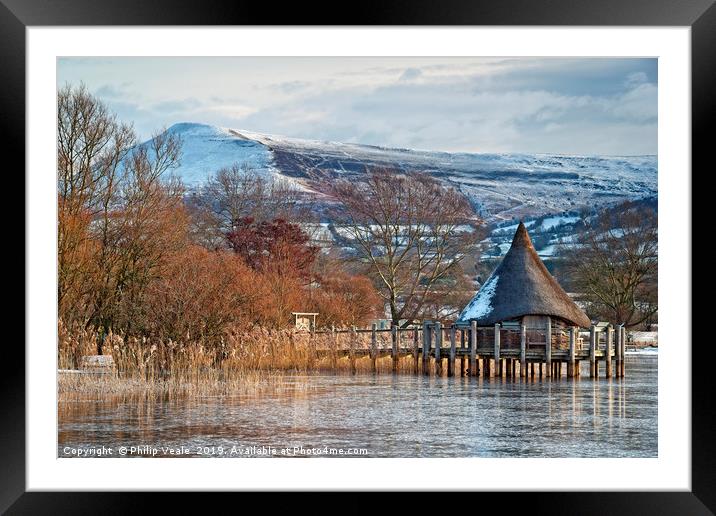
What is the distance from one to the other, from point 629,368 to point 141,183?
10.2 metres

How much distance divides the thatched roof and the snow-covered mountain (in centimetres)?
1577

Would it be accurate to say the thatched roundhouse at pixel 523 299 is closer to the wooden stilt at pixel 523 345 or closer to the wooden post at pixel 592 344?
the wooden stilt at pixel 523 345

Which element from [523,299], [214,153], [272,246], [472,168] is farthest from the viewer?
[214,153]

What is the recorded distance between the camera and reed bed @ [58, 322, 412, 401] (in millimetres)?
12609

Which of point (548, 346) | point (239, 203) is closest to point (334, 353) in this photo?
point (548, 346)

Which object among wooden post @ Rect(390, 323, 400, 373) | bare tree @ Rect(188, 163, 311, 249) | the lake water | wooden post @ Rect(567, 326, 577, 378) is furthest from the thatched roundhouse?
bare tree @ Rect(188, 163, 311, 249)

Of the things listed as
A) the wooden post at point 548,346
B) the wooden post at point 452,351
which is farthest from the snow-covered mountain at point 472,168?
the wooden post at point 548,346

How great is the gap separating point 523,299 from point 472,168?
20.0m

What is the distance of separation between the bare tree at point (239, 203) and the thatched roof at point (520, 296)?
9.87m

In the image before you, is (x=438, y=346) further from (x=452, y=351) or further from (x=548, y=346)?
(x=548, y=346)

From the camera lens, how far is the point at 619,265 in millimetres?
27812
